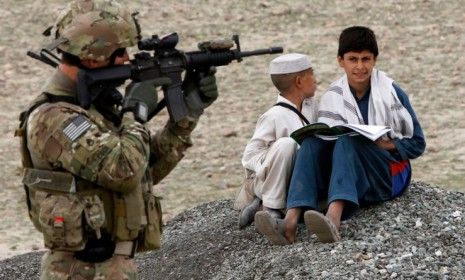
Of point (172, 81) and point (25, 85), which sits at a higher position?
point (172, 81)

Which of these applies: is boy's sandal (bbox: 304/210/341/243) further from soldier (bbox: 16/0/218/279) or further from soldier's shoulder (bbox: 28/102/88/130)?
soldier's shoulder (bbox: 28/102/88/130)

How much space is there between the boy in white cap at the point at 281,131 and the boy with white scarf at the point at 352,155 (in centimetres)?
11

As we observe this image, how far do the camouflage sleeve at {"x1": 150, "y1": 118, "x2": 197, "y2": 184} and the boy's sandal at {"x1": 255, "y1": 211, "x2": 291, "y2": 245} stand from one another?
109 centimetres

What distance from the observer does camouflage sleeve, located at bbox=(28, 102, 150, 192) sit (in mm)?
5105

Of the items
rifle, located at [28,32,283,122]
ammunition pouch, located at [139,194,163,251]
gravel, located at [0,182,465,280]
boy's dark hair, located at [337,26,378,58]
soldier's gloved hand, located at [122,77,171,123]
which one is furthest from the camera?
boy's dark hair, located at [337,26,378,58]

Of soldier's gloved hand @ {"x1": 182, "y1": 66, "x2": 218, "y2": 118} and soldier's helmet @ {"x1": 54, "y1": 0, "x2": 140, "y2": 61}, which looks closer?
soldier's helmet @ {"x1": 54, "y1": 0, "x2": 140, "y2": 61}

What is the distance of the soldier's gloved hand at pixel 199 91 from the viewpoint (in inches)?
217

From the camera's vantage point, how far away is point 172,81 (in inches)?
219

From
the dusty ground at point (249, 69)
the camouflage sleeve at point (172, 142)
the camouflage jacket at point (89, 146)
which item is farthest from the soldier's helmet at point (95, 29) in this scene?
the dusty ground at point (249, 69)

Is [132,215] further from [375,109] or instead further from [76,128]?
[375,109]

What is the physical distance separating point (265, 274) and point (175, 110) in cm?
144

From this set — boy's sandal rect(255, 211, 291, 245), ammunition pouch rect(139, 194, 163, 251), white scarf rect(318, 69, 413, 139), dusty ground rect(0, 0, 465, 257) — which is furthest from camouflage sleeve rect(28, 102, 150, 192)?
dusty ground rect(0, 0, 465, 257)

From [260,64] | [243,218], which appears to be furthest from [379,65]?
[243,218]

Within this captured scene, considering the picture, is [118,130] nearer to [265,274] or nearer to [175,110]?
[175,110]
